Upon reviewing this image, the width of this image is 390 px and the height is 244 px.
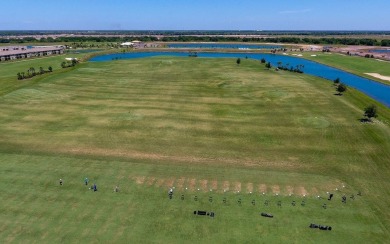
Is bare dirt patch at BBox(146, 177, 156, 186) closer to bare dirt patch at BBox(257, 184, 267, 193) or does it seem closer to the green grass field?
the green grass field

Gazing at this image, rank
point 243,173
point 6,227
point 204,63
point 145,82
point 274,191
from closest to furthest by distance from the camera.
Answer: point 6,227
point 274,191
point 243,173
point 145,82
point 204,63

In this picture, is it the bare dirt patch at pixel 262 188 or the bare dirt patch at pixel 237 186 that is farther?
the bare dirt patch at pixel 237 186

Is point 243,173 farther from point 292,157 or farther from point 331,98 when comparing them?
point 331,98

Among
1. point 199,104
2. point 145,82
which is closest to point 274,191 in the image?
point 199,104

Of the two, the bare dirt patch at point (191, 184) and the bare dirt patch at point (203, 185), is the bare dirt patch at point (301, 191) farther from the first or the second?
the bare dirt patch at point (191, 184)

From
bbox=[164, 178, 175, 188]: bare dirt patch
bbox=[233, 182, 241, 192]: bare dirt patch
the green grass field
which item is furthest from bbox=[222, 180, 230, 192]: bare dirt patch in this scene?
bbox=[164, 178, 175, 188]: bare dirt patch

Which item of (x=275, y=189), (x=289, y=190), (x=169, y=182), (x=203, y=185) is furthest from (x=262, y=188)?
(x=169, y=182)

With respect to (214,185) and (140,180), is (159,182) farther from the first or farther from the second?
(214,185)

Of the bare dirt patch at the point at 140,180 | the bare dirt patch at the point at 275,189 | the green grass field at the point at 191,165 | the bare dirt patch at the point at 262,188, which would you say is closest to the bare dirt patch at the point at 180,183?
the green grass field at the point at 191,165
